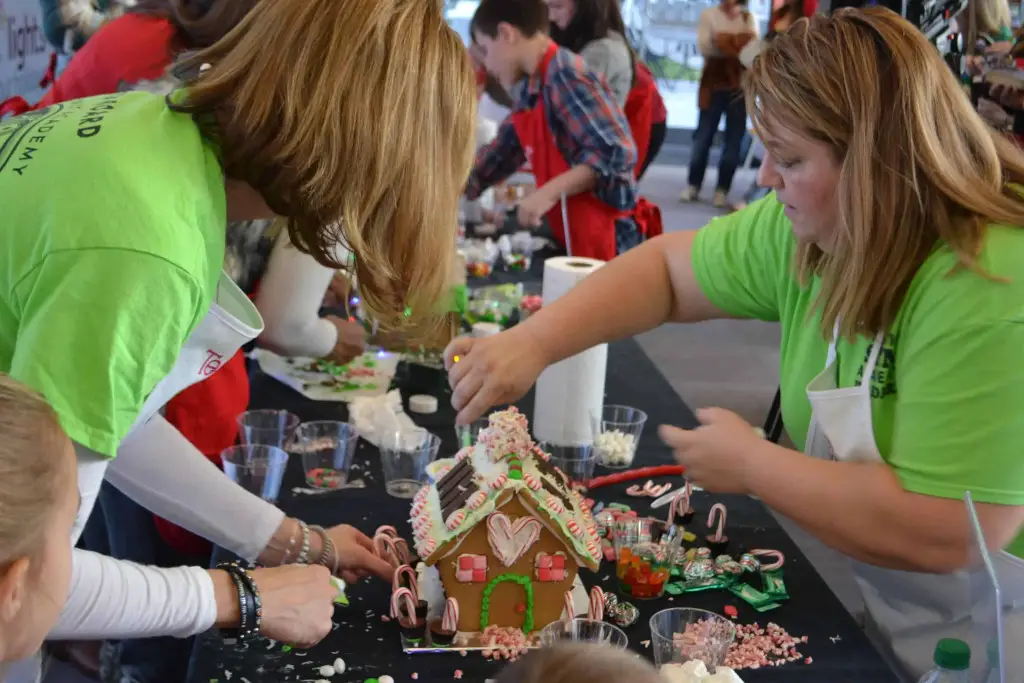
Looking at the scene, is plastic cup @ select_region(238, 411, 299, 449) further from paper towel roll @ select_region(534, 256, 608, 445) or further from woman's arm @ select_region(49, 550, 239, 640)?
woman's arm @ select_region(49, 550, 239, 640)

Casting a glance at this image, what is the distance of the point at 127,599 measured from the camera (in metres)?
1.23

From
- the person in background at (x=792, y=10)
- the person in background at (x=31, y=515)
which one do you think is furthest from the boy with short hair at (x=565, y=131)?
the person in background at (x=31, y=515)

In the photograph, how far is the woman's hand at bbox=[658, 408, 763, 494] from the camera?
1539 mm

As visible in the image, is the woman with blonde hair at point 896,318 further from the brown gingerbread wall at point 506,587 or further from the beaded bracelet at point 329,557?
the beaded bracelet at point 329,557

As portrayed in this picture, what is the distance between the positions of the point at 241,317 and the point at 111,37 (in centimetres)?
88

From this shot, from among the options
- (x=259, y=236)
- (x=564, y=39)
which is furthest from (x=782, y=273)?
(x=564, y=39)

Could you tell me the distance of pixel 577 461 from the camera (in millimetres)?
1898

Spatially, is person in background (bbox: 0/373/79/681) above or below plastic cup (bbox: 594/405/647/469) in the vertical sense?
above

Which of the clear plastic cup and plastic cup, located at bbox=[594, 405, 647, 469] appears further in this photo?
plastic cup, located at bbox=[594, 405, 647, 469]

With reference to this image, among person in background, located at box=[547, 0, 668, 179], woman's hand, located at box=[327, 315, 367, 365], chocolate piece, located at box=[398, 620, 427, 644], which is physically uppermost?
person in background, located at box=[547, 0, 668, 179]

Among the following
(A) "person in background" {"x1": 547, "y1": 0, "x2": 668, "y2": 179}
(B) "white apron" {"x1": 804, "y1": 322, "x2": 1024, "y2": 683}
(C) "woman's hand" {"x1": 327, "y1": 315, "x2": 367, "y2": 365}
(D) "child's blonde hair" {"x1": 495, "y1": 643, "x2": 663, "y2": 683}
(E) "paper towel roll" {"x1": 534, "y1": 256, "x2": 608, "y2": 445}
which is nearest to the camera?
(D) "child's blonde hair" {"x1": 495, "y1": 643, "x2": 663, "y2": 683}

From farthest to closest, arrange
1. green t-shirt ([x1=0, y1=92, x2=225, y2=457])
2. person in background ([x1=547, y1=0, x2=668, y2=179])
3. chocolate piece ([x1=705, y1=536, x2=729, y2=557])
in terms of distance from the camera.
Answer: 1. person in background ([x1=547, y1=0, x2=668, y2=179])
2. chocolate piece ([x1=705, y1=536, x2=729, y2=557])
3. green t-shirt ([x1=0, y1=92, x2=225, y2=457])

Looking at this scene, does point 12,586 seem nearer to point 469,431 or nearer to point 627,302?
point 469,431

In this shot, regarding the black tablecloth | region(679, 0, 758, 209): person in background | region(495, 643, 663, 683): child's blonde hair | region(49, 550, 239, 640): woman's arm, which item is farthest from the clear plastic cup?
region(679, 0, 758, 209): person in background
